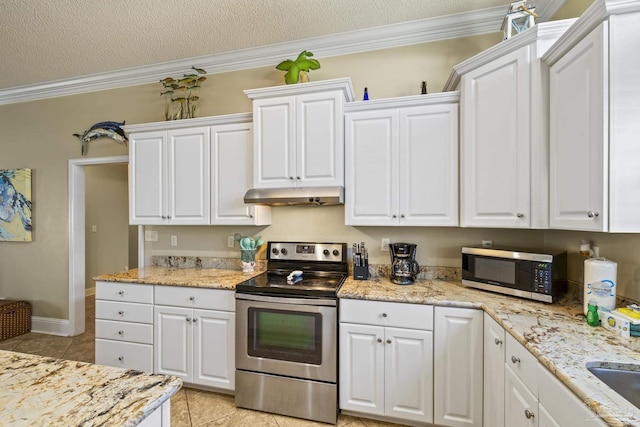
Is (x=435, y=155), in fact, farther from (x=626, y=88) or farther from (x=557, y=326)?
(x=557, y=326)

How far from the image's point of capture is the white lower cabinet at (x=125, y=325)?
7.93 ft

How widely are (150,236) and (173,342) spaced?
1.31m

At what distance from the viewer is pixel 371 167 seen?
7.36 ft

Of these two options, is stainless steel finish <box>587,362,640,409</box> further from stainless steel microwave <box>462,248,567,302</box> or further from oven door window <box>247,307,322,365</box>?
oven door window <box>247,307,322,365</box>

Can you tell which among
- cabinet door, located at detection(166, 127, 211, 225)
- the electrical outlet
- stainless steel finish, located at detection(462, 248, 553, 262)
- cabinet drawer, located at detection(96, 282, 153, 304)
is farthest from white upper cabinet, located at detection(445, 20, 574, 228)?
the electrical outlet

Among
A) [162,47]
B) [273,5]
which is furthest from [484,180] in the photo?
[162,47]

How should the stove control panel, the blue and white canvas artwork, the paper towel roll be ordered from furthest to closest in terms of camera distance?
the blue and white canvas artwork < the stove control panel < the paper towel roll

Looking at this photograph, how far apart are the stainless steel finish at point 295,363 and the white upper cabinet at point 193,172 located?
30.8 inches

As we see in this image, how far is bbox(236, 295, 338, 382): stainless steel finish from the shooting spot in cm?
198

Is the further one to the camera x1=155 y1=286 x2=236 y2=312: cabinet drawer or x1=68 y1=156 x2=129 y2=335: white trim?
x1=68 y1=156 x2=129 y2=335: white trim

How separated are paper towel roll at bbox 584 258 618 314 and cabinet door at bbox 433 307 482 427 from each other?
54cm

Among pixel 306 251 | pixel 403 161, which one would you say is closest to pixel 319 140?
pixel 403 161

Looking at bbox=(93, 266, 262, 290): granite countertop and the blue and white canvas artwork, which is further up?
the blue and white canvas artwork

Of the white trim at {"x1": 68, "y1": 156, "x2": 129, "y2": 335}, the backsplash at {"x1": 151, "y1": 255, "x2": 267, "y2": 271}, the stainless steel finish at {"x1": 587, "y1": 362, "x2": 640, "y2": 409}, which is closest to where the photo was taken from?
the stainless steel finish at {"x1": 587, "y1": 362, "x2": 640, "y2": 409}
